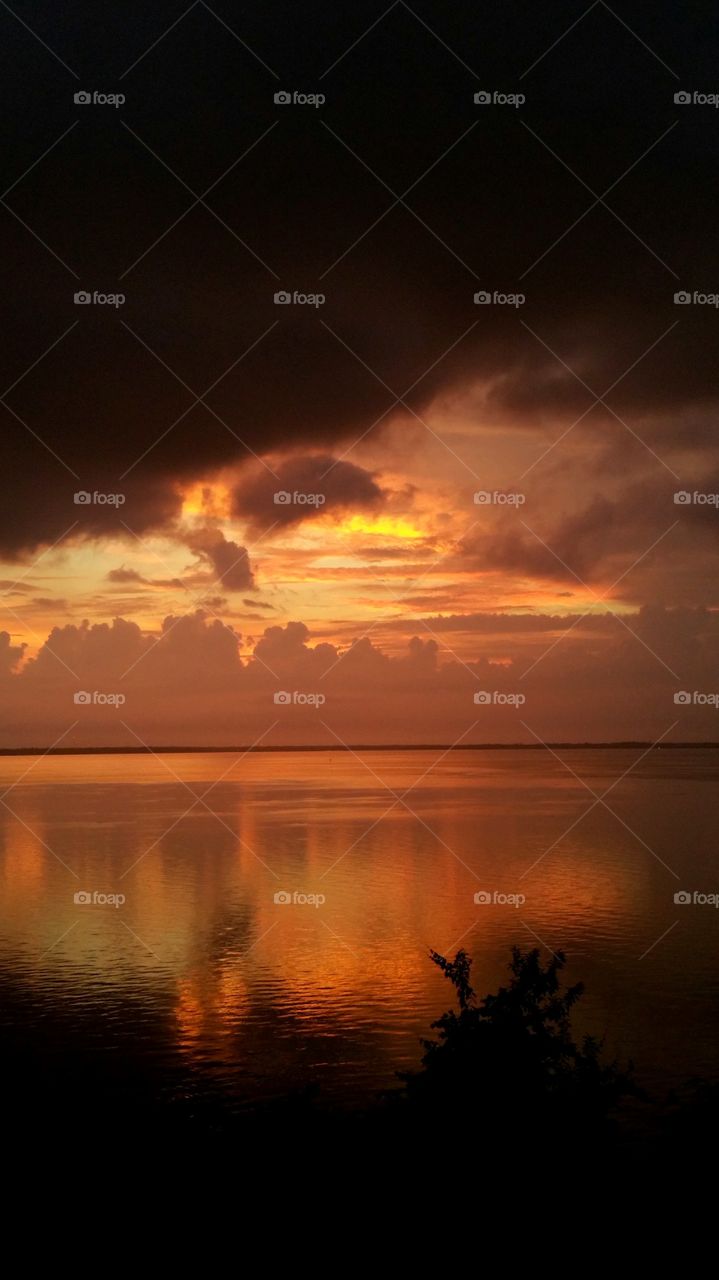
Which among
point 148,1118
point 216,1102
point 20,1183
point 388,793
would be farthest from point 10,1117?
point 388,793

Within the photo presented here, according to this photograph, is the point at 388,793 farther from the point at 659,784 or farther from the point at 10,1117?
the point at 10,1117

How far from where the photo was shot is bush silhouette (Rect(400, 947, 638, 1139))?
408 inches

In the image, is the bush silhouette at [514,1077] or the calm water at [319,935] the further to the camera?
the calm water at [319,935]

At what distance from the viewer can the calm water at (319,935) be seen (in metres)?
23.5

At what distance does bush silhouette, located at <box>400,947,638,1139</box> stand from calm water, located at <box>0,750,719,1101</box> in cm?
1030

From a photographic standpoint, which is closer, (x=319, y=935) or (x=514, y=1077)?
(x=514, y=1077)

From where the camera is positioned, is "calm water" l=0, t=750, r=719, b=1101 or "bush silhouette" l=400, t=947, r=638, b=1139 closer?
"bush silhouette" l=400, t=947, r=638, b=1139

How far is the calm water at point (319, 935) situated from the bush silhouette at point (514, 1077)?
33.8 ft

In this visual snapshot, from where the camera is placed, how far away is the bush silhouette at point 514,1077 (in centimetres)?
1038

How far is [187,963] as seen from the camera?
107 feet

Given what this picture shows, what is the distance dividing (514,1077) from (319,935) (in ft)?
88.9

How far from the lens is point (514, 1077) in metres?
10.8

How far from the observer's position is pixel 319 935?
37.2 m

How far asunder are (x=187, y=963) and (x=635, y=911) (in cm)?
1758
